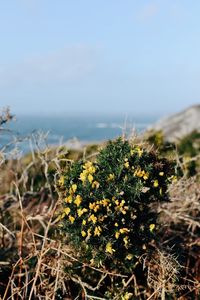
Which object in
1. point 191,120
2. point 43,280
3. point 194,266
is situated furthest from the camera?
point 191,120

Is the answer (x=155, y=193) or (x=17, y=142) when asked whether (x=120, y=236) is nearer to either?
(x=155, y=193)

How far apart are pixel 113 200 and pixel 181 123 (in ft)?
48.5

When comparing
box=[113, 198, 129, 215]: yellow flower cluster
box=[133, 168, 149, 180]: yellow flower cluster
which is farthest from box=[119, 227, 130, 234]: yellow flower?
box=[133, 168, 149, 180]: yellow flower cluster

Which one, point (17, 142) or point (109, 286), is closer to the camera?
point (109, 286)

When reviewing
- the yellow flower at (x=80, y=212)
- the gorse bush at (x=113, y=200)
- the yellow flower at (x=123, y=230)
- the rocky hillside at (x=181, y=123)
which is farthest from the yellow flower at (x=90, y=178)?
the rocky hillside at (x=181, y=123)

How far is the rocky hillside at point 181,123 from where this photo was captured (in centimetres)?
1906

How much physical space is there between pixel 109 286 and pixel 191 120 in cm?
1424

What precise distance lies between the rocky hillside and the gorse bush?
38.1 ft

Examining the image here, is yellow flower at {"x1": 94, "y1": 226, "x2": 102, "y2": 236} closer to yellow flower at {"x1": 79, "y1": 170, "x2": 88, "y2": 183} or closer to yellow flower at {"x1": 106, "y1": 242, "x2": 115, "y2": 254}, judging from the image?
yellow flower at {"x1": 106, "y1": 242, "x2": 115, "y2": 254}

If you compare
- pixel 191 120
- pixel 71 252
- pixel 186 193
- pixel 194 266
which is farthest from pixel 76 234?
pixel 191 120

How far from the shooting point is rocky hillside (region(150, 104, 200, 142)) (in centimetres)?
1906

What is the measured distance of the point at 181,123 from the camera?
20281 millimetres

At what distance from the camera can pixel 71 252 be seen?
21.5 feet

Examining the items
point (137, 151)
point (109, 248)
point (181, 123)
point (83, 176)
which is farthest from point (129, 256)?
point (181, 123)
